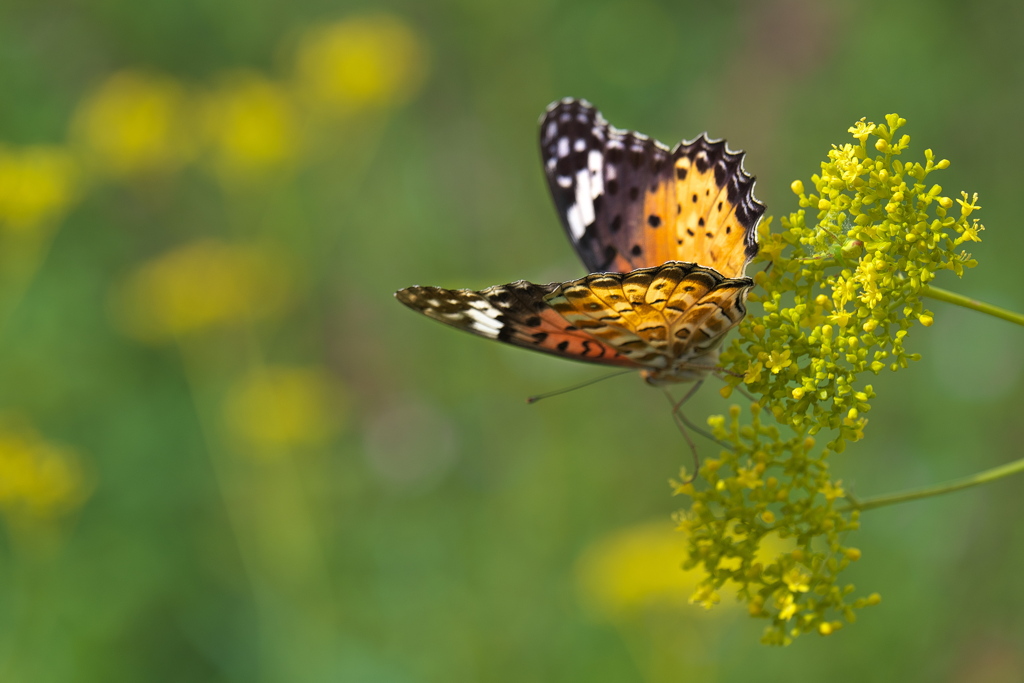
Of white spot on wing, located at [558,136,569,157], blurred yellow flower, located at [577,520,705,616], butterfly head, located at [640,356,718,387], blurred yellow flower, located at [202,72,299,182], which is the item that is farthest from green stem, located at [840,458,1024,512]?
blurred yellow flower, located at [202,72,299,182]

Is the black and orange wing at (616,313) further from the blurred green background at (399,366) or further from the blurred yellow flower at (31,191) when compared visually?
the blurred yellow flower at (31,191)

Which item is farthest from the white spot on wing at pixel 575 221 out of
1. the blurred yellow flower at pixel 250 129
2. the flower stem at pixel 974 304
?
the blurred yellow flower at pixel 250 129

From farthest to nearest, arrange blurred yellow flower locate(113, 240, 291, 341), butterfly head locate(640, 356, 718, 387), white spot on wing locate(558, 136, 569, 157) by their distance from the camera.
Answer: blurred yellow flower locate(113, 240, 291, 341) < white spot on wing locate(558, 136, 569, 157) < butterfly head locate(640, 356, 718, 387)

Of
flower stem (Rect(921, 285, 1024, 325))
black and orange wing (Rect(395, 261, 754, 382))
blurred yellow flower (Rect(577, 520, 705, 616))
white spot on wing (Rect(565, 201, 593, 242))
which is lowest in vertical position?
blurred yellow flower (Rect(577, 520, 705, 616))

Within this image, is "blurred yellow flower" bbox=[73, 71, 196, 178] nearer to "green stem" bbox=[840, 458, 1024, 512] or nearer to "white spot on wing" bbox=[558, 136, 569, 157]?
"white spot on wing" bbox=[558, 136, 569, 157]

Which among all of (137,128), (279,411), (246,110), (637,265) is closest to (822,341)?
(637,265)

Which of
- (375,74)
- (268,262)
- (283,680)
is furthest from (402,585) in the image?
(375,74)

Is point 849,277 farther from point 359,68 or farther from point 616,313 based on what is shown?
point 359,68
